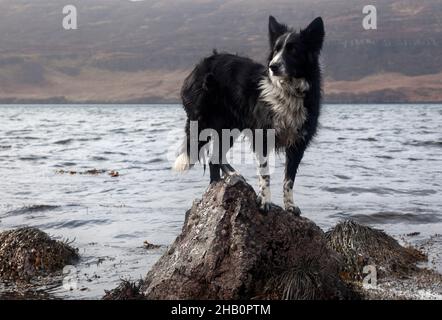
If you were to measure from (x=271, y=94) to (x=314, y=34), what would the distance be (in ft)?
2.56

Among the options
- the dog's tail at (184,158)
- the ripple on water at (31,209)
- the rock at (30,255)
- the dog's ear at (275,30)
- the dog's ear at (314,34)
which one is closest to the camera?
the dog's ear at (314,34)

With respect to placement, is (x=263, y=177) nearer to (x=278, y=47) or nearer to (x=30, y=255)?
(x=278, y=47)

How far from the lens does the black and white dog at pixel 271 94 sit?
6473mm

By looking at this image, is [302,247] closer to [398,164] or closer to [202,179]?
[202,179]

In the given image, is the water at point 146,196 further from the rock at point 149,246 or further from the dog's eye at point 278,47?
the dog's eye at point 278,47

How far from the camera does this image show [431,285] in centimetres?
771

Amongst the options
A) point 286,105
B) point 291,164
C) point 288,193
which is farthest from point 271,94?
point 288,193

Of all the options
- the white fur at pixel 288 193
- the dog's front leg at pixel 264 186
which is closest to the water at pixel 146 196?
the white fur at pixel 288 193

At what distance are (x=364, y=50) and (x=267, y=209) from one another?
18426 cm

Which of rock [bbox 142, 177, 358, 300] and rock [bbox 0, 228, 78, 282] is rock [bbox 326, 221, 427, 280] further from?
rock [bbox 0, 228, 78, 282]

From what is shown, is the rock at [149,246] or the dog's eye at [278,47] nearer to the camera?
the dog's eye at [278,47]

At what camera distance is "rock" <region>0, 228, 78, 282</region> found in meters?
8.77

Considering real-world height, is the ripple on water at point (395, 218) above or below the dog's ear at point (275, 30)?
below

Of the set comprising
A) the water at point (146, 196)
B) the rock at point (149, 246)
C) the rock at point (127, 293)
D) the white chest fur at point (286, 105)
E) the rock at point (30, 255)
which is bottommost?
the water at point (146, 196)
